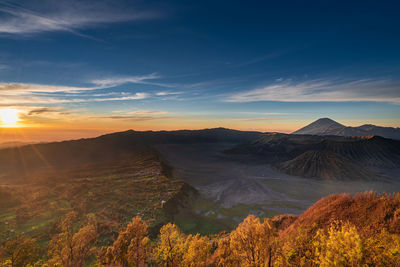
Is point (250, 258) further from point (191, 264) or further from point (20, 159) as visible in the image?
Answer: point (20, 159)

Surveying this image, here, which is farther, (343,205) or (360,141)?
(360,141)

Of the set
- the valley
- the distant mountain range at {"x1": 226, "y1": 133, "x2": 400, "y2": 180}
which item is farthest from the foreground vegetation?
the distant mountain range at {"x1": 226, "y1": 133, "x2": 400, "y2": 180}

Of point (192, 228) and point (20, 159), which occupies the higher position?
point (20, 159)

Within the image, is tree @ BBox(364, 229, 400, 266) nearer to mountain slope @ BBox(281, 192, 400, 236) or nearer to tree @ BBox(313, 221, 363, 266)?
tree @ BBox(313, 221, 363, 266)

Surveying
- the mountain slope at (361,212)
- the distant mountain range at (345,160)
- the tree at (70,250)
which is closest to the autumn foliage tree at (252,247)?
the mountain slope at (361,212)

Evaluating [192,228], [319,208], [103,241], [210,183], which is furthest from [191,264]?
[210,183]

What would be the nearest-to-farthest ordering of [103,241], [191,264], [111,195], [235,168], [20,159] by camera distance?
[191,264] < [103,241] < [111,195] < [235,168] < [20,159]

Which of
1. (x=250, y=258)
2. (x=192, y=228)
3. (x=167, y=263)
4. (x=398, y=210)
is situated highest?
(x=398, y=210)
